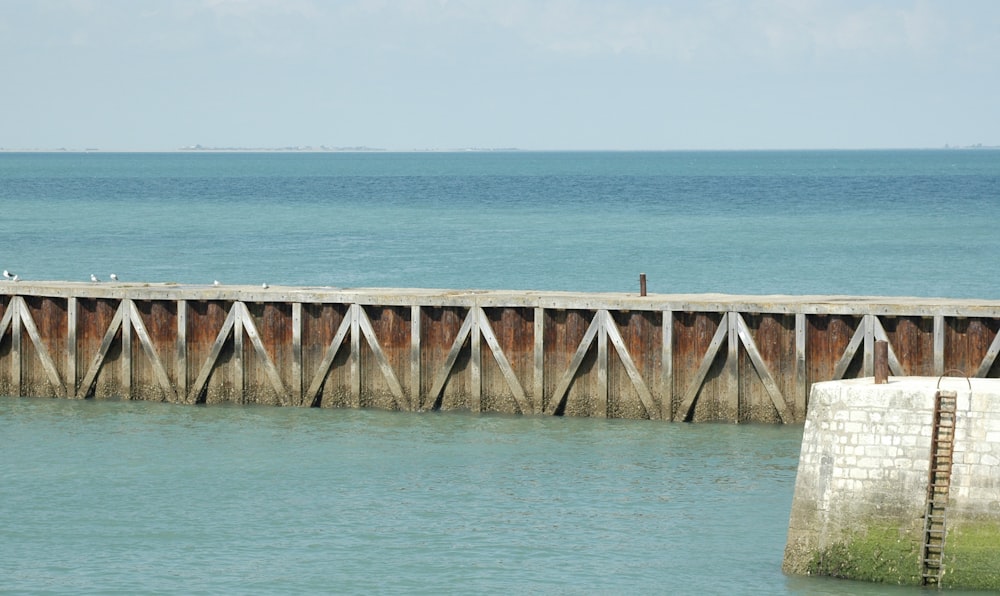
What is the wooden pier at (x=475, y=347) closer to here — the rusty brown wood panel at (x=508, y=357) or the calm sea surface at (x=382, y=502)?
the rusty brown wood panel at (x=508, y=357)

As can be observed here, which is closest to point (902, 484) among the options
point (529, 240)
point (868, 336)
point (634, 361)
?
point (868, 336)

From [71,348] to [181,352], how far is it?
2382 mm

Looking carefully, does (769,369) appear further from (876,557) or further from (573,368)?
(876,557)

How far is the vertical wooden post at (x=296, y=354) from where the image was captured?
3138cm

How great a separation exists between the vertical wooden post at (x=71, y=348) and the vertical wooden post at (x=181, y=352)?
2.16m

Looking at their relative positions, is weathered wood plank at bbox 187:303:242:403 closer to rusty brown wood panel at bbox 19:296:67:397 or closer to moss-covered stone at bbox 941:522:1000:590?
rusty brown wood panel at bbox 19:296:67:397

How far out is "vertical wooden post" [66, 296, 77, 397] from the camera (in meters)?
32.6

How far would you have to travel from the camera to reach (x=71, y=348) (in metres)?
32.7

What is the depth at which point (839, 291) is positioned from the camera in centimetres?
5725

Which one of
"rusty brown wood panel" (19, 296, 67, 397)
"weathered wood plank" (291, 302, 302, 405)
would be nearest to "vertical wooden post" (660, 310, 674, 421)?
"weathered wood plank" (291, 302, 302, 405)

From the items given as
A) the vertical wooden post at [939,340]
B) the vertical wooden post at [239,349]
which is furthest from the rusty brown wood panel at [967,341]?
the vertical wooden post at [239,349]

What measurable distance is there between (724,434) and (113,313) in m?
12.6

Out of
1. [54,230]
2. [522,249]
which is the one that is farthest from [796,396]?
[54,230]

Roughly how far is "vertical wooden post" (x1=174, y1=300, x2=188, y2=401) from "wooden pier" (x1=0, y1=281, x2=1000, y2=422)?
0.09 ft
